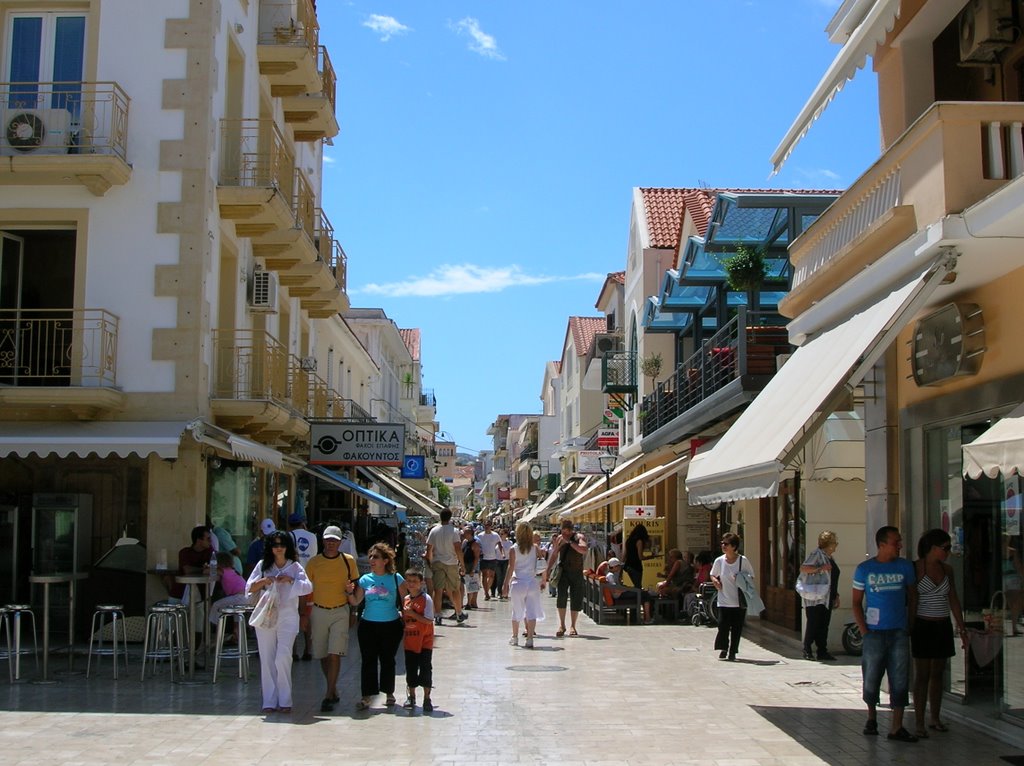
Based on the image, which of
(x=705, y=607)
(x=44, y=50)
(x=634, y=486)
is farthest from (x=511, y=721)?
(x=634, y=486)

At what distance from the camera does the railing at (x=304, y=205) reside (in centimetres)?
2120

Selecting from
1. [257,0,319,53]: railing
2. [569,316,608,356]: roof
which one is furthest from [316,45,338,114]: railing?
[569,316,608,356]: roof

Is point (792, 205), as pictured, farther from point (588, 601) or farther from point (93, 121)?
point (93, 121)

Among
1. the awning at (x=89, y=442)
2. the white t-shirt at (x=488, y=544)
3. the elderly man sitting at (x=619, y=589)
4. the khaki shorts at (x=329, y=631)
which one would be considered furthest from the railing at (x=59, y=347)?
the white t-shirt at (x=488, y=544)

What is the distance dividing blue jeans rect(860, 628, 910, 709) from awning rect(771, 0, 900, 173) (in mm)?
5139

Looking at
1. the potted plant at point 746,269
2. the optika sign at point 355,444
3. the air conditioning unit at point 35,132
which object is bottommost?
→ the optika sign at point 355,444

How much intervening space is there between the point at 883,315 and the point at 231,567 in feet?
27.4

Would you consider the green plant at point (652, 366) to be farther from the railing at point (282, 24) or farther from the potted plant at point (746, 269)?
the railing at point (282, 24)

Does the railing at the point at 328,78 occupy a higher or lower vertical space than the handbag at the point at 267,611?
higher

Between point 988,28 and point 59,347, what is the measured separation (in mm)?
12446

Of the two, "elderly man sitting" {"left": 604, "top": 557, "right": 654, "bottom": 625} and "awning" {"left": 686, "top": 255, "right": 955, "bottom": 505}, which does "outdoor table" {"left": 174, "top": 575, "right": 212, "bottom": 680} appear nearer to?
"awning" {"left": 686, "top": 255, "right": 955, "bottom": 505}

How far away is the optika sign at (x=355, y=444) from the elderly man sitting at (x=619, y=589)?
13.9ft

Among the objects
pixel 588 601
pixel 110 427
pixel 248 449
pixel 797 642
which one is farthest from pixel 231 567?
pixel 588 601

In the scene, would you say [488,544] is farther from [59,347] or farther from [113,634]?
[113,634]
